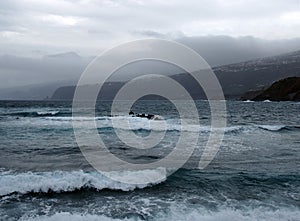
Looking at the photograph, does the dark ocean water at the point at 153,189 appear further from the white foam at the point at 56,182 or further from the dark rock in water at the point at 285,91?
the dark rock in water at the point at 285,91

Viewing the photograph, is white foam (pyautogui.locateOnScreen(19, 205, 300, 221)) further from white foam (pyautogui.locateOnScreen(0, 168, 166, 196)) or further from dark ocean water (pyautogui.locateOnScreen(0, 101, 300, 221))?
white foam (pyautogui.locateOnScreen(0, 168, 166, 196))

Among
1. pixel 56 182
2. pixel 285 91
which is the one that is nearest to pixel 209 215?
pixel 56 182

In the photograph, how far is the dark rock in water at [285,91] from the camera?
395 ft

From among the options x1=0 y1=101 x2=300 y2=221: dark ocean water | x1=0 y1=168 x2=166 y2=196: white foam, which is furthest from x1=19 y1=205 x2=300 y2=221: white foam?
x1=0 y1=168 x2=166 y2=196: white foam

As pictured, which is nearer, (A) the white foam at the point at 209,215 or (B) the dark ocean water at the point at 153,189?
(A) the white foam at the point at 209,215

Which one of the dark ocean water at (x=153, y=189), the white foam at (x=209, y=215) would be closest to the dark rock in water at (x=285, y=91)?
the dark ocean water at (x=153, y=189)

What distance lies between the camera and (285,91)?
12644 centimetres

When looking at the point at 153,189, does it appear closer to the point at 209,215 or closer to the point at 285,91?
the point at 209,215

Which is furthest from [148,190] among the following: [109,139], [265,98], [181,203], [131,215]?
[265,98]

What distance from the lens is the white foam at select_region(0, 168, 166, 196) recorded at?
11.5m

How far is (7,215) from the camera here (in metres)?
9.15

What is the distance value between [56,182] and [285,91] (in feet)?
416

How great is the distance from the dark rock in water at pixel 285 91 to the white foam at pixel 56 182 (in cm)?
11708

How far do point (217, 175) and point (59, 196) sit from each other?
251 inches
